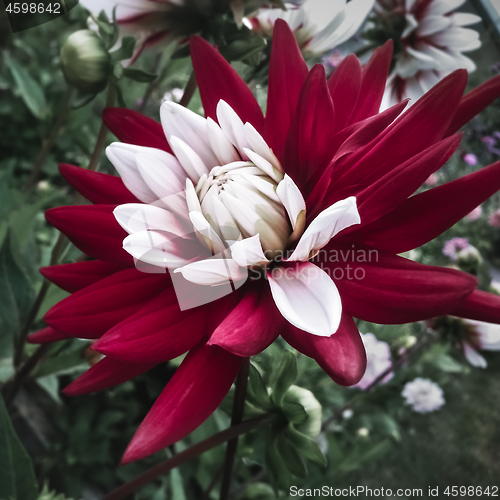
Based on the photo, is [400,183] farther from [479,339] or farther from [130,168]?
[479,339]

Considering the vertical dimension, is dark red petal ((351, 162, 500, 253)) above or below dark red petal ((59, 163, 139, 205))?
below

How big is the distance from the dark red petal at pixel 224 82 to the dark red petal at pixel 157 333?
10 cm

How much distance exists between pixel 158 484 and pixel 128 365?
1.44ft

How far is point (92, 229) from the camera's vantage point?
0.20 metres

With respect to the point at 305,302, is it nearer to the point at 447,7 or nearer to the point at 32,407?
the point at 447,7

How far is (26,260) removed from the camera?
0.46m

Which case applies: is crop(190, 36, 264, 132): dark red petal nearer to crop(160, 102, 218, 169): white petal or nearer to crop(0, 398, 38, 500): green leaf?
crop(160, 102, 218, 169): white petal

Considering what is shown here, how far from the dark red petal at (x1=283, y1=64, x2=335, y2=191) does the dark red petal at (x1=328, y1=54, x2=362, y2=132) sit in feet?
0.09

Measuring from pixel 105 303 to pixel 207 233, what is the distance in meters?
0.06

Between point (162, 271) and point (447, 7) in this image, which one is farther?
point (447, 7)

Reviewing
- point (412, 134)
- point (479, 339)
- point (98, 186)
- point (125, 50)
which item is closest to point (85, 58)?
point (125, 50)

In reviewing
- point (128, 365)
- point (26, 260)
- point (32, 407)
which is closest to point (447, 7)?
point (128, 365)

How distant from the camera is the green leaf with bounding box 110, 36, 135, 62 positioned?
29 cm

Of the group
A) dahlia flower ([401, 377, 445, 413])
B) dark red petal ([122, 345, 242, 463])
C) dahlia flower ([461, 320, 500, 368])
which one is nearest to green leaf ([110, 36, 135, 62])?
dark red petal ([122, 345, 242, 463])
